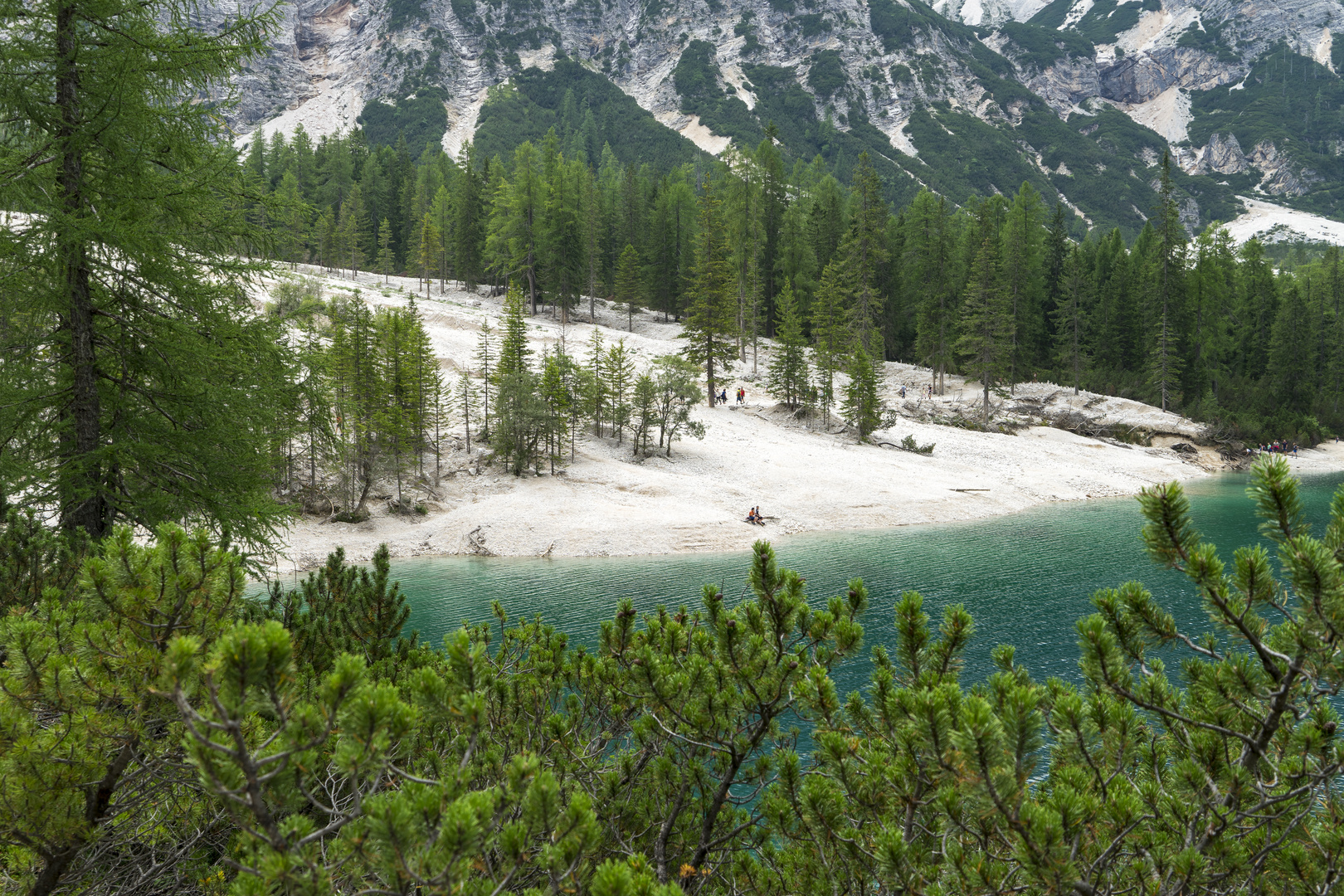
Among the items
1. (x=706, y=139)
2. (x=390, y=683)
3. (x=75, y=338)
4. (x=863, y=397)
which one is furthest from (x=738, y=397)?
(x=706, y=139)

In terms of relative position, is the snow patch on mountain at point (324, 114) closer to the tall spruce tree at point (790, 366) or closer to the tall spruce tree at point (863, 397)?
the tall spruce tree at point (790, 366)

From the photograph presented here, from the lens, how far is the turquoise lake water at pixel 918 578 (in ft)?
53.4

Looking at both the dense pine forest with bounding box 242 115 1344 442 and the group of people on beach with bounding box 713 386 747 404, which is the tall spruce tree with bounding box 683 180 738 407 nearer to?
the dense pine forest with bounding box 242 115 1344 442

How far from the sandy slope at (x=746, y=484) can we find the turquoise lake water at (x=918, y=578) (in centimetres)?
182

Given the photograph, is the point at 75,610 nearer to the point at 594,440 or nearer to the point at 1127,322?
the point at 594,440

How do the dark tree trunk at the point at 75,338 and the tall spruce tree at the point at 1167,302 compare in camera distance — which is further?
the tall spruce tree at the point at 1167,302

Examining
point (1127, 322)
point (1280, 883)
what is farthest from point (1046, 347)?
point (1280, 883)

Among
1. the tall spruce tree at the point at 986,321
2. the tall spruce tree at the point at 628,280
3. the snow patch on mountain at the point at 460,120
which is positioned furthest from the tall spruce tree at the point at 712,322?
the snow patch on mountain at the point at 460,120

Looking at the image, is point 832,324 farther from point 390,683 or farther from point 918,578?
point 390,683

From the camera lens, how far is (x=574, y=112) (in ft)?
625

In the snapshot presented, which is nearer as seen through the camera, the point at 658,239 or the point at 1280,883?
the point at 1280,883

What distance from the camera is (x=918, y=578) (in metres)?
21.7

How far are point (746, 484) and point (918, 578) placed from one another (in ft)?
47.4

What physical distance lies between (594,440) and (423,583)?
19.4m
